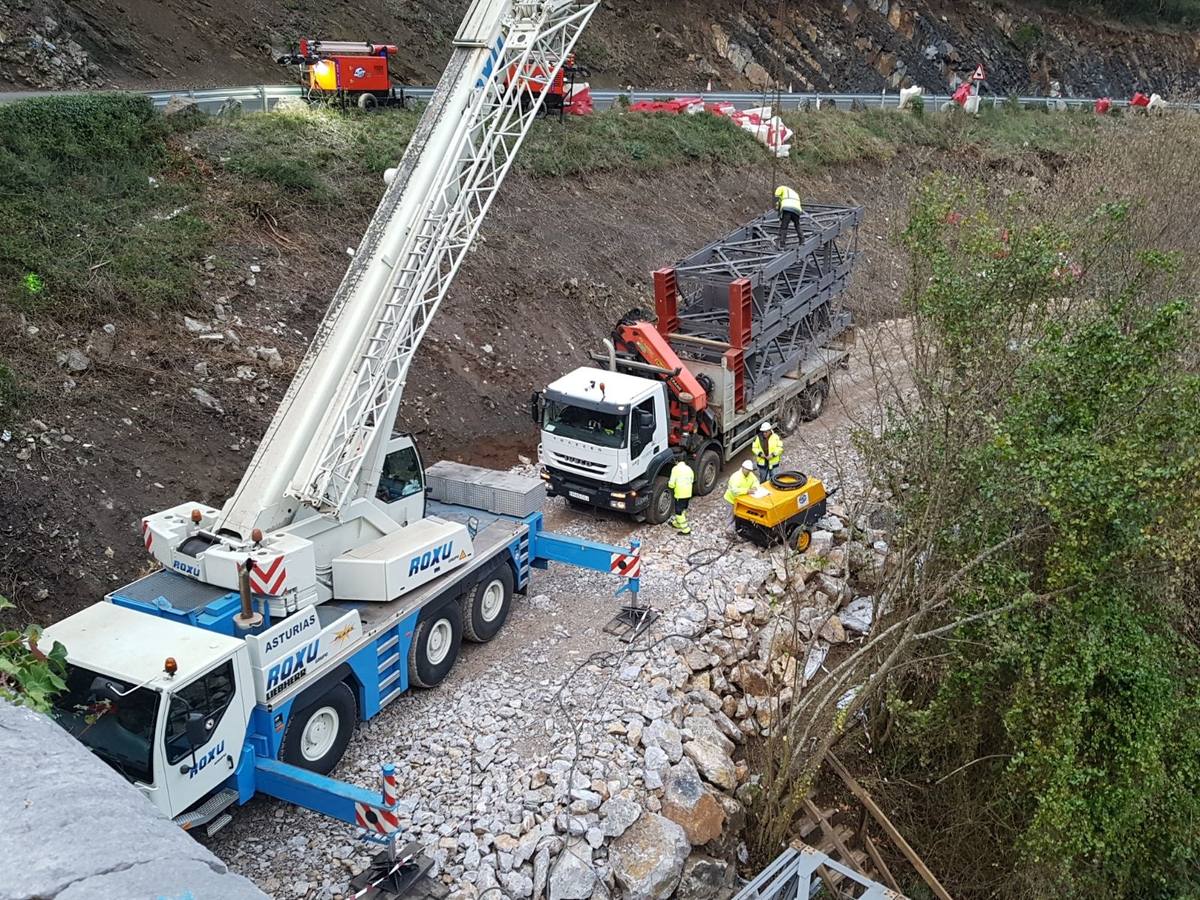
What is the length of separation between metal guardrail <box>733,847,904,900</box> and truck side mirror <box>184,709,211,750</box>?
484 cm

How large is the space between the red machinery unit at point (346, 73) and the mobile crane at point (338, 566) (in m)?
12.7

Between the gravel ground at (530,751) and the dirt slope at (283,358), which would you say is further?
the dirt slope at (283,358)

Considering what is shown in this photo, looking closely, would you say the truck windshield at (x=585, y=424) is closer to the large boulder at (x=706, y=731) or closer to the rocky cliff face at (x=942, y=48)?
the large boulder at (x=706, y=731)

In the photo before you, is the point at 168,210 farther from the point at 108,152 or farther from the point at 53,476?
the point at 53,476

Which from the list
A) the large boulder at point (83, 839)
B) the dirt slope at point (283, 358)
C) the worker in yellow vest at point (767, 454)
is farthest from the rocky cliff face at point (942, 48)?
the large boulder at point (83, 839)

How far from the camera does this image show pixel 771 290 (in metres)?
16.3

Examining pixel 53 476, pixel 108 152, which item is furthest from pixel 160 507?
pixel 108 152

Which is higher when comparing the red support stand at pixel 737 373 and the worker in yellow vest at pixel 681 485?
the red support stand at pixel 737 373

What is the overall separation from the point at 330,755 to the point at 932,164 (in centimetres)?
3331

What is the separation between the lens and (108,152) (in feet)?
56.0

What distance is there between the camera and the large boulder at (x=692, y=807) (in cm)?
891

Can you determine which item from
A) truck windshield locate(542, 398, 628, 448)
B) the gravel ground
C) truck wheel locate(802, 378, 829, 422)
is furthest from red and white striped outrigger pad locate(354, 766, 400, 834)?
truck wheel locate(802, 378, 829, 422)

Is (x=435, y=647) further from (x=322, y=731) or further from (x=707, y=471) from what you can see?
(x=707, y=471)

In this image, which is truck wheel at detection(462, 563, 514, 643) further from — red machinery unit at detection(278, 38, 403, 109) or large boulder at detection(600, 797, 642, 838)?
red machinery unit at detection(278, 38, 403, 109)
